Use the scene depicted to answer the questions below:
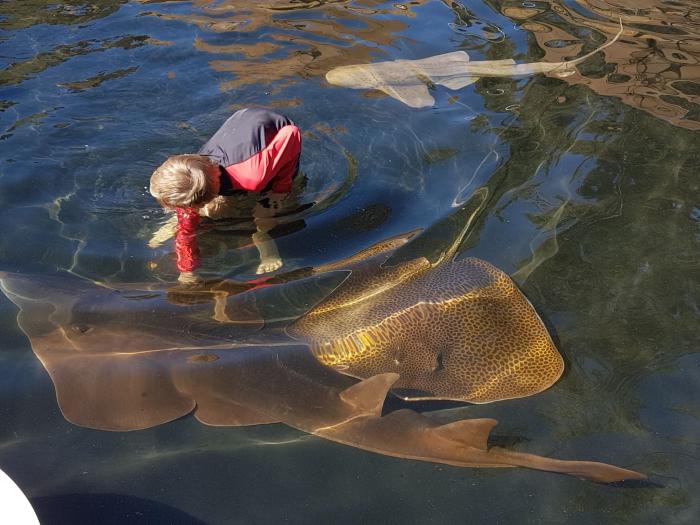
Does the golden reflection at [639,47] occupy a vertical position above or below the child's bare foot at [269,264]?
above

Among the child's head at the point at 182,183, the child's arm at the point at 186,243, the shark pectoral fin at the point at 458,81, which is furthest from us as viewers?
the shark pectoral fin at the point at 458,81

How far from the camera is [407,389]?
3.07 meters

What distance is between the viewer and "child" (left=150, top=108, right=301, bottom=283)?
4055 millimetres

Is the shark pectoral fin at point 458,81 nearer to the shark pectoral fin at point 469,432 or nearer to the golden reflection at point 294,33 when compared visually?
the golden reflection at point 294,33

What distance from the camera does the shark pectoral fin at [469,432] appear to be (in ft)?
9.25

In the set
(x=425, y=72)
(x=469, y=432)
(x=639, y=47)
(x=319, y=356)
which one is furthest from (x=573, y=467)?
(x=639, y=47)

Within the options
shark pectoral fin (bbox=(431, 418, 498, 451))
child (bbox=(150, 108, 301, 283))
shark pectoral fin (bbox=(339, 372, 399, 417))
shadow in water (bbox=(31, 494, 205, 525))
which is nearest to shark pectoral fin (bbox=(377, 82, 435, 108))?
child (bbox=(150, 108, 301, 283))

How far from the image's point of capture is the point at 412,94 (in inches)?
248

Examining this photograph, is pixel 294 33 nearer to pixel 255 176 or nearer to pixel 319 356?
pixel 255 176

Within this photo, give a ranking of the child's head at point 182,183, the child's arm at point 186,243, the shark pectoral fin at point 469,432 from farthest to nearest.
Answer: the child's arm at point 186,243, the child's head at point 182,183, the shark pectoral fin at point 469,432

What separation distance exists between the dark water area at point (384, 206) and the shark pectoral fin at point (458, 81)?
169mm

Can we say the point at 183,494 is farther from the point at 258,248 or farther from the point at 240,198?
the point at 240,198

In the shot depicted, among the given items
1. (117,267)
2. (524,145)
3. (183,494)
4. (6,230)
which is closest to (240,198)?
(117,267)

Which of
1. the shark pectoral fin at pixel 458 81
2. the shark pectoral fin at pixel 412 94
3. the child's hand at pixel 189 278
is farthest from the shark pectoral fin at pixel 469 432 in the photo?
the shark pectoral fin at pixel 458 81
